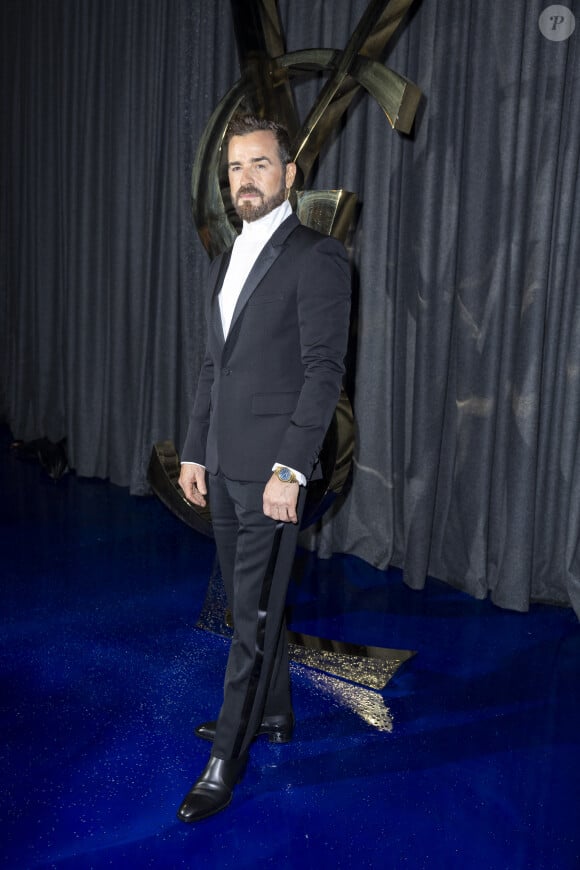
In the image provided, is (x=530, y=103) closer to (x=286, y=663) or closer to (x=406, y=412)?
(x=406, y=412)

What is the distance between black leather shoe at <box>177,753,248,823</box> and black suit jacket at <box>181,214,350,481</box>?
23.2 inches

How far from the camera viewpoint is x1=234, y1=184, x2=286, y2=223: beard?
1.58 m

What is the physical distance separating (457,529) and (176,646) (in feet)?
3.66

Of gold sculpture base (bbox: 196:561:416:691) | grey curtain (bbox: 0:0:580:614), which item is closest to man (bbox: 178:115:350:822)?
gold sculpture base (bbox: 196:561:416:691)

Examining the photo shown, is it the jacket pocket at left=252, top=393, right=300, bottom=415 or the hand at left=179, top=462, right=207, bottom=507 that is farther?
the hand at left=179, top=462, right=207, bottom=507

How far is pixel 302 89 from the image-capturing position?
126 inches

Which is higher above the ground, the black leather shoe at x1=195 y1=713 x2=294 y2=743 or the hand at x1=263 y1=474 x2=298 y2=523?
the hand at x1=263 y1=474 x2=298 y2=523

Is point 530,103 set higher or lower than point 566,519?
higher

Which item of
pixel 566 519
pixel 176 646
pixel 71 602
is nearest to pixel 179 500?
pixel 176 646

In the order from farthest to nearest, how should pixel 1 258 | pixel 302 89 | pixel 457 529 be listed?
pixel 1 258 → pixel 302 89 → pixel 457 529

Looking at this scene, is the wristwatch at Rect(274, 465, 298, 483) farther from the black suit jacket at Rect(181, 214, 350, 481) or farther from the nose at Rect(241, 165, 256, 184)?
the nose at Rect(241, 165, 256, 184)

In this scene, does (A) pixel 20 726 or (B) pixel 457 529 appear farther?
(B) pixel 457 529

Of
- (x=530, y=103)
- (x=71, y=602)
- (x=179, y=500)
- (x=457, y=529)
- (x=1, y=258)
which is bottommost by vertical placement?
(x=71, y=602)

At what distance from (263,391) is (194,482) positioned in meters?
0.35
